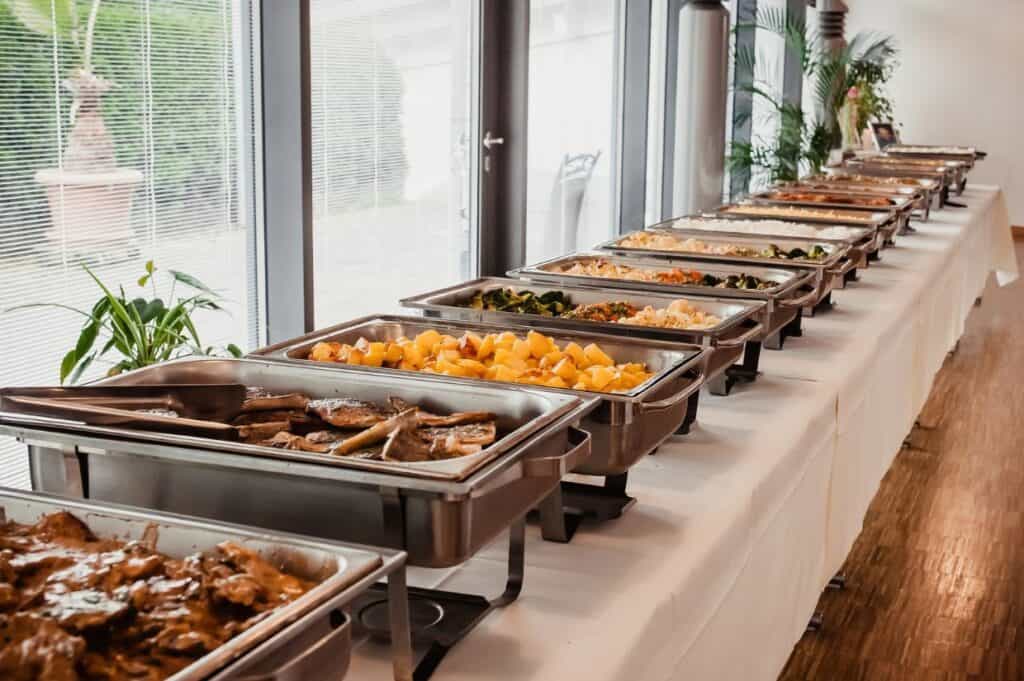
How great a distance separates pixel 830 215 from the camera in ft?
10.5

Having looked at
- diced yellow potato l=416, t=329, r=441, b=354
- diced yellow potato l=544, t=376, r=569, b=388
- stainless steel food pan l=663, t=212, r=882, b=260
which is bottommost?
diced yellow potato l=544, t=376, r=569, b=388

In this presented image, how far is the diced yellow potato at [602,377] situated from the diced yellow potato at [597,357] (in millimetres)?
95

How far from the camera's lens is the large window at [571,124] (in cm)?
444

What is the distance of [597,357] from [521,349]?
9cm

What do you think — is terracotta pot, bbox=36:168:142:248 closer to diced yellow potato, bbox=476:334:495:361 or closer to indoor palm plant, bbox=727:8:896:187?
diced yellow potato, bbox=476:334:495:361

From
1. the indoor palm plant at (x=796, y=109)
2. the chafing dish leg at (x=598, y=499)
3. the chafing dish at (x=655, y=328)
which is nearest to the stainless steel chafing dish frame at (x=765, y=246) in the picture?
the chafing dish at (x=655, y=328)

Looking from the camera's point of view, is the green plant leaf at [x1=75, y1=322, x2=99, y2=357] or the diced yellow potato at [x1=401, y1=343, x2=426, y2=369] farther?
the green plant leaf at [x1=75, y1=322, x2=99, y2=357]

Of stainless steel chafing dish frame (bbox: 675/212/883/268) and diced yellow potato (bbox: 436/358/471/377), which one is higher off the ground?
stainless steel chafing dish frame (bbox: 675/212/883/268)

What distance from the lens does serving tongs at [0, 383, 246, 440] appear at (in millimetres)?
1026

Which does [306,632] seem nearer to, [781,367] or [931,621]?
[781,367]

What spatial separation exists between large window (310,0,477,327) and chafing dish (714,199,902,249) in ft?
2.85

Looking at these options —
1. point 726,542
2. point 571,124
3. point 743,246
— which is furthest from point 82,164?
point 571,124

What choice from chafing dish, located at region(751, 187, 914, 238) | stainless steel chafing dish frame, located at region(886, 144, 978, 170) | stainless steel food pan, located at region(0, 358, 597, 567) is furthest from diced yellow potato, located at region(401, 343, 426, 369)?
stainless steel chafing dish frame, located at region(886, 144, 978, 170)

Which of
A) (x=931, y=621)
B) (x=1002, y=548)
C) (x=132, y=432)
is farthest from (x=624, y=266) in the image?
(x=132, y=432)
